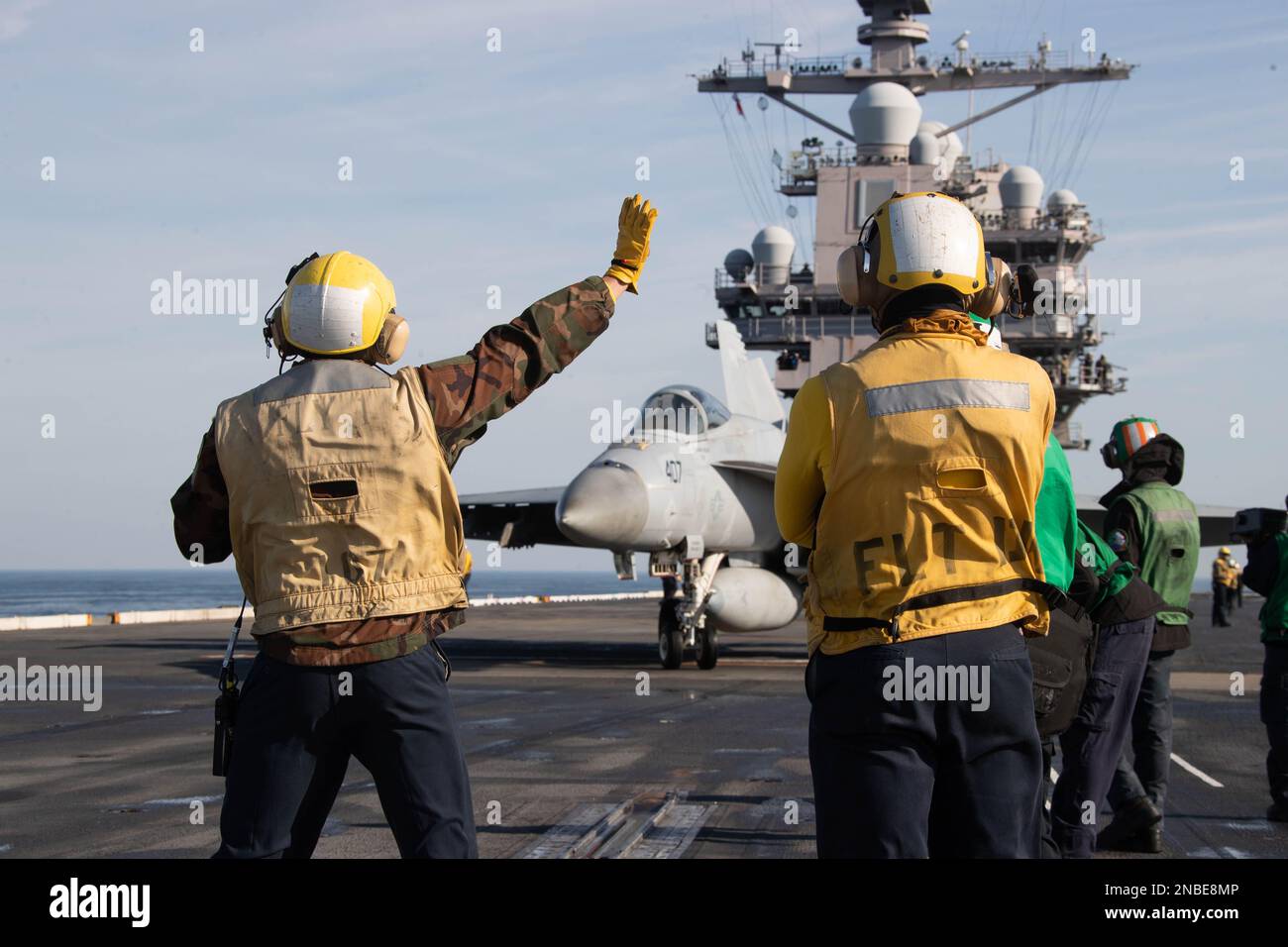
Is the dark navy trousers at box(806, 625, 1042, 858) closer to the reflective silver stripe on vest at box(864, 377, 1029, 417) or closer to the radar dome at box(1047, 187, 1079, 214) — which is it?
the reflective silver stripe on vest at box(864, 377, 1029, 417)

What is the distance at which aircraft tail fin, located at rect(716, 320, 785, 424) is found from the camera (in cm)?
2483

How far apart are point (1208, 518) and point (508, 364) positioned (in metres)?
27.2

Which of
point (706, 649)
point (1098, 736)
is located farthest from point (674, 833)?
point (706, 649)

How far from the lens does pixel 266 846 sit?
3656 millimetres

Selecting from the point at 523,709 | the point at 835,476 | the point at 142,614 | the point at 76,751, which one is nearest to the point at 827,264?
the point at 142,614

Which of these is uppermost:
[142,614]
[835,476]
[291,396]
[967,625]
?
[291,396]

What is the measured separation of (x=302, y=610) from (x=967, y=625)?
173 cm

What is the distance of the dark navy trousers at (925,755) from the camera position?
3416 mm

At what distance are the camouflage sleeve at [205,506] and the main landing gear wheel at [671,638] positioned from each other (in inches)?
639

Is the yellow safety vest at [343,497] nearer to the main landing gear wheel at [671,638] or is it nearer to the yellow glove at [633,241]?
the yellow glove at [633,241]

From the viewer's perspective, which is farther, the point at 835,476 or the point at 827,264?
the point at 827,264

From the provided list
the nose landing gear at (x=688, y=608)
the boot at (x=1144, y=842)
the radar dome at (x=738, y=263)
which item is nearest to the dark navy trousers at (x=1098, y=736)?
the boot at (x=1144, y=842)

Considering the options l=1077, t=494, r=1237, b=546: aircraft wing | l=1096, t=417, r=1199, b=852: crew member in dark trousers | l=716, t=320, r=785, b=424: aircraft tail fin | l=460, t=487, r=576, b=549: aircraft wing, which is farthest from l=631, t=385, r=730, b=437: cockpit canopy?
l=1096, t=417, r=1199, b=852: crew member in dark trousers
